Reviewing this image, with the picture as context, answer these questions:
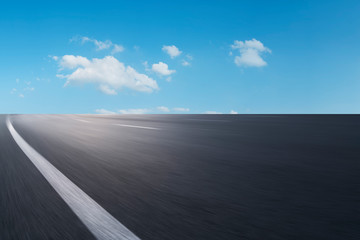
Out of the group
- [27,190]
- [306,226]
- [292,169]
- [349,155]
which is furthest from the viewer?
[349,155]

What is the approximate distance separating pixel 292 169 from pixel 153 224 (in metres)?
1.86

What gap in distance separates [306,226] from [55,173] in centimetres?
250

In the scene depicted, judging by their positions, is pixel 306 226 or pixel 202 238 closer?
pixel 202 238

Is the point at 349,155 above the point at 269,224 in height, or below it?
above

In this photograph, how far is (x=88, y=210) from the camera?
1.81m

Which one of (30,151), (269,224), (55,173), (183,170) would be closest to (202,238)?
(269,224)

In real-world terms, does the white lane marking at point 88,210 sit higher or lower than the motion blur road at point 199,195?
lower

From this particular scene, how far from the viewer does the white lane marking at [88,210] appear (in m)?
1.47

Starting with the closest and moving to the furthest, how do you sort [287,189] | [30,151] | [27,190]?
[287,189]
[27,190]
[30,151]

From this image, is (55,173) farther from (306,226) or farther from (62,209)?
(306,226)

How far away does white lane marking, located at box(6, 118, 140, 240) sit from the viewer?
1.47 metres

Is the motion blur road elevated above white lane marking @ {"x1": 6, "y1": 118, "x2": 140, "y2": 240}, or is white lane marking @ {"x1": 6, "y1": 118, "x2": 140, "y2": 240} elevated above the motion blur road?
the motion blur road

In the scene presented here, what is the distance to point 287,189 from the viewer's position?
7.13ft

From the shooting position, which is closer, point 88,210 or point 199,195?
point 88,210
